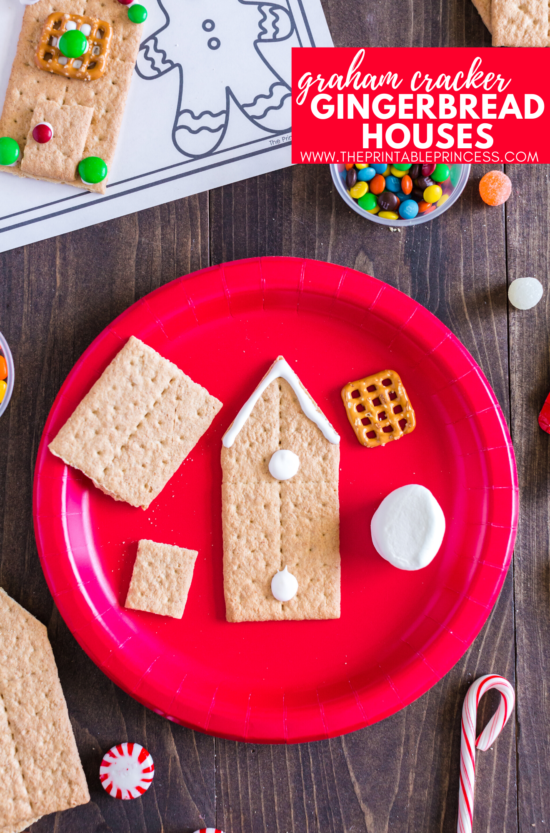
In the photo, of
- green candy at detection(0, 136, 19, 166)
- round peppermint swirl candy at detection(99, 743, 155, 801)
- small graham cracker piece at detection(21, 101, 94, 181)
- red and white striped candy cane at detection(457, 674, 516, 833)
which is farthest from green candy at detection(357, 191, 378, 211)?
round peppermint swirl candy at detection(99, 743, 155, 801)

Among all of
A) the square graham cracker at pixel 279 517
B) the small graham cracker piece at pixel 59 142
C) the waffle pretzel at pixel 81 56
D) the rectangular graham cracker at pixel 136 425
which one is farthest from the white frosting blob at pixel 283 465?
the waffle pretzel at pixel 81 56

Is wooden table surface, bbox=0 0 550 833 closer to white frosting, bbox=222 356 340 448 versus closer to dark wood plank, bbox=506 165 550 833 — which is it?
dark wood plank, bbox=506 165 550 833

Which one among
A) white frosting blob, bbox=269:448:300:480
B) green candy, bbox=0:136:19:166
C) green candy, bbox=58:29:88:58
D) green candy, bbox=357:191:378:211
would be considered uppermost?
green candy, bbox=58:29:88:58

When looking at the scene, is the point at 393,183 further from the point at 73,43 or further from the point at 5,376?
the point at 5,376

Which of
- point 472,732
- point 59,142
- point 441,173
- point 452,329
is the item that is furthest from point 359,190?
point 472,732

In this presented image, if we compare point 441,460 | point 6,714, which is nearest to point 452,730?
point 441,460

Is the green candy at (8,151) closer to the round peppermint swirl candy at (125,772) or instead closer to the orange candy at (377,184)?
the orange candy at (377,184)
